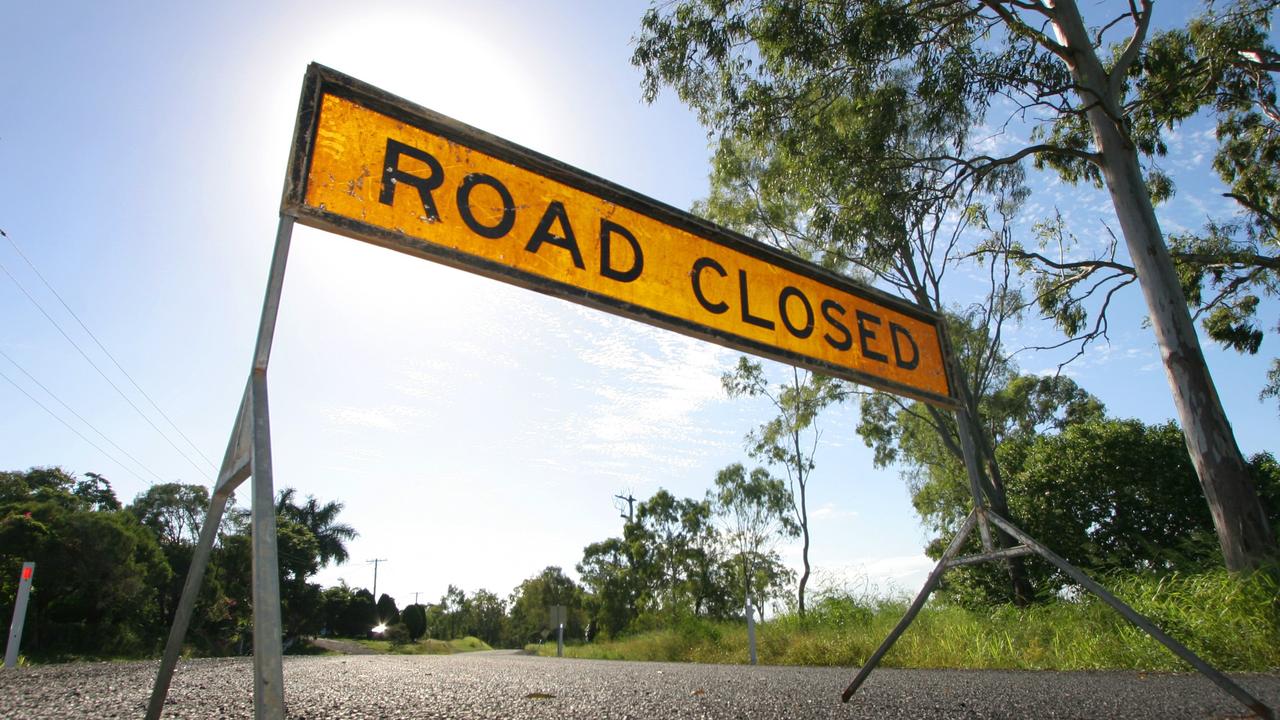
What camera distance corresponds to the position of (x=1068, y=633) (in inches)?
246

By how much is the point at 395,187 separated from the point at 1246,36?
525 inches

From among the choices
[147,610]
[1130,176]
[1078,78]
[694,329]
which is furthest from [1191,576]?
[147,610]

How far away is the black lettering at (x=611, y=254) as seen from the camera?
2418 millimetres

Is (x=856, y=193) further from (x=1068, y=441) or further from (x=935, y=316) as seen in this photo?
(x=1068, y=441)

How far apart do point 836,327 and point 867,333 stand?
0.71 ft

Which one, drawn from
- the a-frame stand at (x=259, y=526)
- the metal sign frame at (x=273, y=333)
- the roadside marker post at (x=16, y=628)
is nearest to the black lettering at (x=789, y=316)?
the metal sign frame at (x=273, y=333)

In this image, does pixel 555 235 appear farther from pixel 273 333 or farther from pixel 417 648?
pixel 417 648

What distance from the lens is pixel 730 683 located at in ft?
12.1

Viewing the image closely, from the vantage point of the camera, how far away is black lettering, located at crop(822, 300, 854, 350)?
117 inches

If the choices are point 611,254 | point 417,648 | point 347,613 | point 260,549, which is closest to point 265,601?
point 260,549

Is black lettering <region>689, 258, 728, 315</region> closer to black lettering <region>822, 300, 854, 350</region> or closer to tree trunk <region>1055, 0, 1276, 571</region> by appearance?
black lettering <region>822, 300, 854, 350</region>

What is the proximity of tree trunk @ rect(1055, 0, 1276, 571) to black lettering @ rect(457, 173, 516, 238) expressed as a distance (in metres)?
6.48

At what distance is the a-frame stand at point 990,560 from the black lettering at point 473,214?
2.04 meters

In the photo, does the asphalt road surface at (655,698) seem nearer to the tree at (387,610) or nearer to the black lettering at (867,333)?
the black lettering at (867,333)
